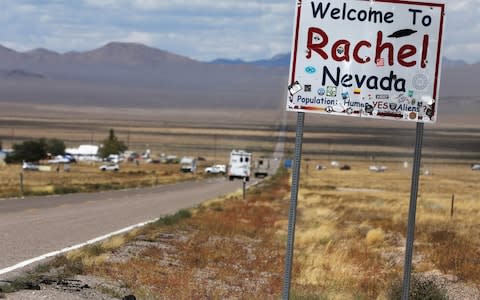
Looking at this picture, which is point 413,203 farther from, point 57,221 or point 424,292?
point 57,221

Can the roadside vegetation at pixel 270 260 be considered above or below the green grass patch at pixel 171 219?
above

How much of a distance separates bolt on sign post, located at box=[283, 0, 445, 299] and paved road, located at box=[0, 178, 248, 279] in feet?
16.4

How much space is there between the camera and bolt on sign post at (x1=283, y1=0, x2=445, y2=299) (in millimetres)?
7367

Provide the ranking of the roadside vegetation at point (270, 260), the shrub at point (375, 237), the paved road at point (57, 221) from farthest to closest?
1. the shrub at point (375, 237)
2. the paved road at point (57, 221)
3. the roadside vegetation at point (270, 260)

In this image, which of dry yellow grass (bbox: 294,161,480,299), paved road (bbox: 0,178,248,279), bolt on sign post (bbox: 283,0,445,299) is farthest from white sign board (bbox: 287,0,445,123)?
paved road (bbox: 0,178,248,279)

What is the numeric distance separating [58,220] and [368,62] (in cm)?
1467

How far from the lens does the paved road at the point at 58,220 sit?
580 inches

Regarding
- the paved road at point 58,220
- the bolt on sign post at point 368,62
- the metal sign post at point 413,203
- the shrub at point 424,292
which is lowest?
the paved road at point 58,220

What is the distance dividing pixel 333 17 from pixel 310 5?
8.5 inches

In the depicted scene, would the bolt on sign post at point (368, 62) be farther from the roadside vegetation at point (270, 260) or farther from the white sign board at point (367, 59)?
the roadside vegetation at point (270, 260)

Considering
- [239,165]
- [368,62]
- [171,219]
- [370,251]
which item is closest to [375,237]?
[370,251]

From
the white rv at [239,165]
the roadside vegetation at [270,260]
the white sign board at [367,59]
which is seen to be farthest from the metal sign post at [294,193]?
the white rv at [239,165]

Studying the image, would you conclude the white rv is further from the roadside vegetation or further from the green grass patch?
the green grass patch

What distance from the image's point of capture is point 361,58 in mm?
7391
